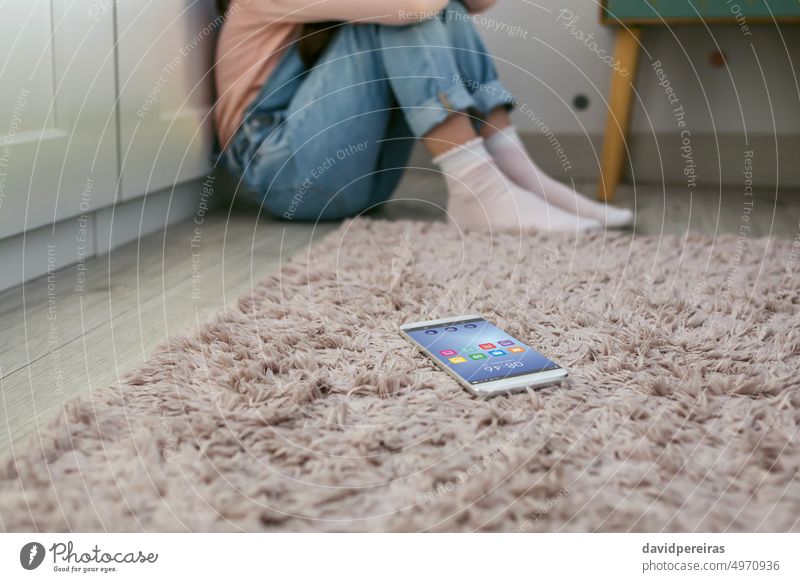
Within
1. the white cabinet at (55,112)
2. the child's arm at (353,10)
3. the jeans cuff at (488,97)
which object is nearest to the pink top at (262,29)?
the child's arm at (353,10)

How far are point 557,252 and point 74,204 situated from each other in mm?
Result: 513

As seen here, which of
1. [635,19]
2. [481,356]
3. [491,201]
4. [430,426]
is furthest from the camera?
[635,19]

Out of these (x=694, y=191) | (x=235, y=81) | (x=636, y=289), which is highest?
(x=235, y=81)

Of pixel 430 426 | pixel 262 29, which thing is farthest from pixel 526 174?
pixel 430 426

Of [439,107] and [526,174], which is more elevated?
[439,107]

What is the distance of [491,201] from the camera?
103 centimetres

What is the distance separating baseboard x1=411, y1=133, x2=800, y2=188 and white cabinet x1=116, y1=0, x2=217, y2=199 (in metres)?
0.49

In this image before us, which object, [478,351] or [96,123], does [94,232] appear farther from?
[478,351]

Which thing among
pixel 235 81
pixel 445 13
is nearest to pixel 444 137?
pixel 445 13

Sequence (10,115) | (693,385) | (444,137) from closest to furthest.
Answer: (693,385), (10,115), (444,137)

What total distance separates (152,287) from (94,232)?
155mm

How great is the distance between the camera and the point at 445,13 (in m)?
1.07
